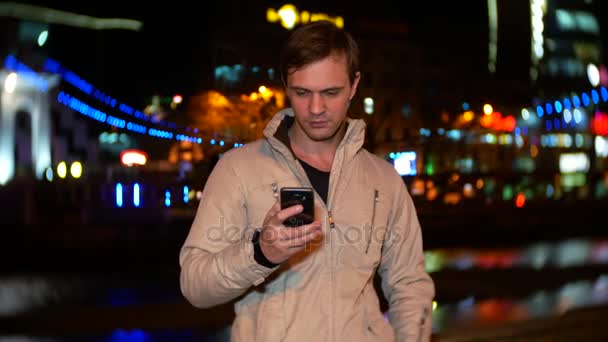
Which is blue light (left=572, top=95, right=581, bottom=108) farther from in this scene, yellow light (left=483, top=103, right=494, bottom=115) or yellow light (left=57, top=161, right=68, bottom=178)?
yellow light (left=57, top=161, right=68, bottom=178)

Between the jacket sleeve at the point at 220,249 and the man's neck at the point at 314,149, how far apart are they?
9.1 inches

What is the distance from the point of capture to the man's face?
2.14m

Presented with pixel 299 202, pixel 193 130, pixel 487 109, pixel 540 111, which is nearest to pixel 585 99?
pixel 540 111

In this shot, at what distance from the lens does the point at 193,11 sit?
5.83 meters

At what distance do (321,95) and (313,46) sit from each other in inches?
5.6

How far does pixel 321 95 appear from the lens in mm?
2172

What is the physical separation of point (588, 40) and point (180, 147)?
21.3 feet

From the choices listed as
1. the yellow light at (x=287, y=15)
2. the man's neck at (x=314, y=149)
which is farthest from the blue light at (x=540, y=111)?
the man's neck at (x=314, y=149)

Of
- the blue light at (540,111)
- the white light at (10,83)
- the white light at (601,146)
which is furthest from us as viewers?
the white light at (601,146)

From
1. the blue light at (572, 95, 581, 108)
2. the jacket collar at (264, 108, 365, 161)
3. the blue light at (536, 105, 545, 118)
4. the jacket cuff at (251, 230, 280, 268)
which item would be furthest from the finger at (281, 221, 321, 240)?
the blue light at (572, 95, 581, 108)

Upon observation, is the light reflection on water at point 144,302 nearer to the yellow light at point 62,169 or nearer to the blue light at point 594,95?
the yellow light at point 62,169

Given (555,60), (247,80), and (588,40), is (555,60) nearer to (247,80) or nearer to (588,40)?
(588,40)

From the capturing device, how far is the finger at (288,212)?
1759mm

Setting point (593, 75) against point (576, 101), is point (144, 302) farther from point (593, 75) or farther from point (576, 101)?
point (593, 75)
